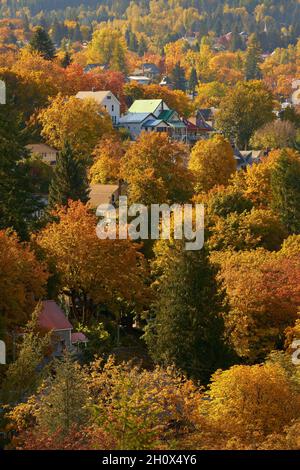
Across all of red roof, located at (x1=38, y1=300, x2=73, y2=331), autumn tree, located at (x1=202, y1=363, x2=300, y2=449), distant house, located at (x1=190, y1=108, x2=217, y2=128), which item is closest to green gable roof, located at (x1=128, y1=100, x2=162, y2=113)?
distant house, located at (x1=190, y1=108, x2=217, y2=128)

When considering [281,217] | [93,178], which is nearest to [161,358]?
[281,217]

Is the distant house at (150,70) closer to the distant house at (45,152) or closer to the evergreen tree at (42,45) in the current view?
the evergreen tree at (42,45)

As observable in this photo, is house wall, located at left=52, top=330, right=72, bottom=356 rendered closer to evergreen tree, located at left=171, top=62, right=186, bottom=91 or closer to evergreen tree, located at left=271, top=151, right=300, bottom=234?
evergreen tree, located at left=271, top=151, right=300, bottom=234

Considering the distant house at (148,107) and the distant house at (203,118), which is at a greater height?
the distant house at (148,107)

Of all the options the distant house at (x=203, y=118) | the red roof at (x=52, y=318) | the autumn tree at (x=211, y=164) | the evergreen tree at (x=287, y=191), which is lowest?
the distant house at (x=203, y=118)

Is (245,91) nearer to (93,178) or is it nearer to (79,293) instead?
(93,178)

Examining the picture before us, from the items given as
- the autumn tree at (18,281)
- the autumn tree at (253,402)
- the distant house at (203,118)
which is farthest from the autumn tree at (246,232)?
the distant house at (203,118)

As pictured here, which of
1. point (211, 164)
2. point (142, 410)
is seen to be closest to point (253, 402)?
point (142, 410)
